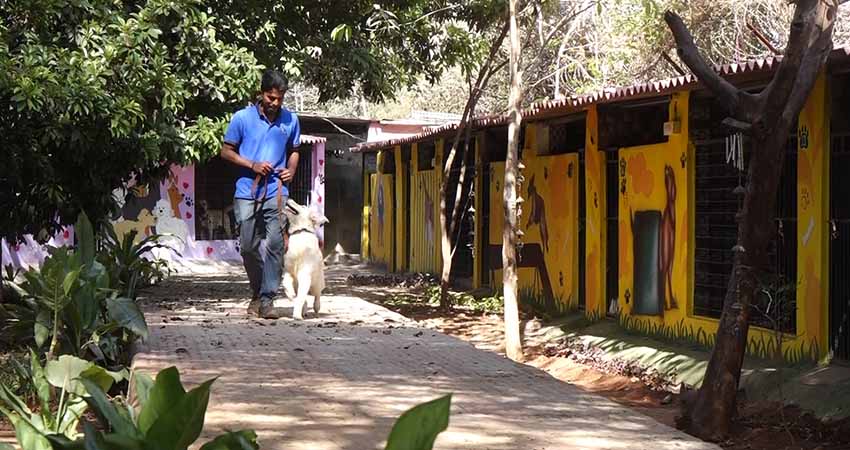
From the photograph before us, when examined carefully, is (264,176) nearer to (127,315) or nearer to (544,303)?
(127,315)

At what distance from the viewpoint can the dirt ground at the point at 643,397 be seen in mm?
7332

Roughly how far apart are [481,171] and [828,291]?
8518mm

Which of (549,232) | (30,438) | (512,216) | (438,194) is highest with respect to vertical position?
(438,194)

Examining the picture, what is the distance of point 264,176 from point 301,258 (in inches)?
31.0

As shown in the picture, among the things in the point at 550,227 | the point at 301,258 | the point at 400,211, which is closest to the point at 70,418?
the point at 301,258

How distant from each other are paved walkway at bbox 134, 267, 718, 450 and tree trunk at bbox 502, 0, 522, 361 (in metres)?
1.40

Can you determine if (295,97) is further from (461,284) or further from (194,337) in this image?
(194,337)

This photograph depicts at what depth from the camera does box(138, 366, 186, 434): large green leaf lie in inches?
116

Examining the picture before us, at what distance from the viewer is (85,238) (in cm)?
760

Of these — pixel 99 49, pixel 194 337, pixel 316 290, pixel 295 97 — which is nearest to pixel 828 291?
pixel 316 290

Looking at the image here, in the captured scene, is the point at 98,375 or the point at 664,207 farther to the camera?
the point at 664,207

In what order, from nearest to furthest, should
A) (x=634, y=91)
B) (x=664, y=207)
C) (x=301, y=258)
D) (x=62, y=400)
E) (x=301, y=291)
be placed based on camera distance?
1. (x=62, y=400)
2. (x=301, y=291)
3. (x=301, y=258)
4. (x=634, y=91)
5. (x=664, y=207)

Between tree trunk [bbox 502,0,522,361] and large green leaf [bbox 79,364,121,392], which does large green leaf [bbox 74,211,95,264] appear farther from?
tree trunk [bbox 502,0,522,361]

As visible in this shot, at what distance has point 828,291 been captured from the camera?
28.1ft
